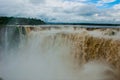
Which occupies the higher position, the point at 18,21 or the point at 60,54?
the point at 18,21

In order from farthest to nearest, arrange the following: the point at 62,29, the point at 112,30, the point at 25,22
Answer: the point at 25,22 < the point at 62,29 < the point at 112,30

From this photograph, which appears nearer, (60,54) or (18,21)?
(60,54)

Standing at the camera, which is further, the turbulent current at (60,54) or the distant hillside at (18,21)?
the distant hillside at (18,21)

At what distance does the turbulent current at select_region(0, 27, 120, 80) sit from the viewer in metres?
6.41

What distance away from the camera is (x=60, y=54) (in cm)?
677

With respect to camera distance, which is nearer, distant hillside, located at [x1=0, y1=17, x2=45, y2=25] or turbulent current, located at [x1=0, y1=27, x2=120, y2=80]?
turbulent current, located at [x1=0, y1=27, x2=120, y2=80]

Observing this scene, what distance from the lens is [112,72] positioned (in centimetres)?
638

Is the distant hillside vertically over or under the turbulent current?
over

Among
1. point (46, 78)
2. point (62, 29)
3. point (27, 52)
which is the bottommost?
point (46, 78)

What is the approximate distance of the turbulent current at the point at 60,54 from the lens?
6.41 meters

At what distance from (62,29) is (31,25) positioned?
94 cm

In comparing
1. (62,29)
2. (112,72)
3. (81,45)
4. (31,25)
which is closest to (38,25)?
(31,25)

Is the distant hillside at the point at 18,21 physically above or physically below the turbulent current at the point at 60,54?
above

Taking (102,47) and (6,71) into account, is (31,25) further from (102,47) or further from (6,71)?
(102,47)
